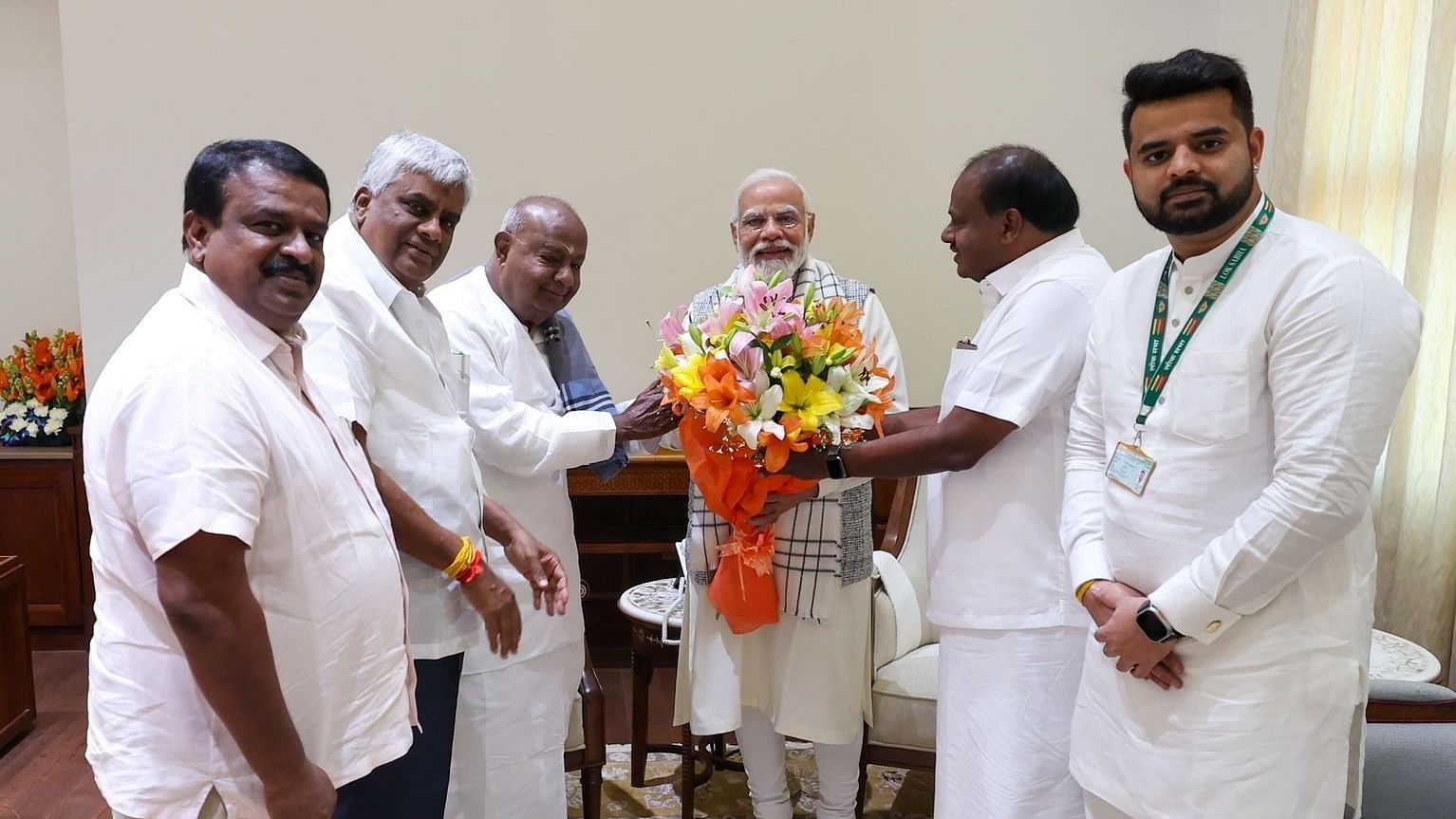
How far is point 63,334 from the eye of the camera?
15.9 ft

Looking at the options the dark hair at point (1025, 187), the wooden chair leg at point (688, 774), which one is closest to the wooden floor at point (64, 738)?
the wooden chair leg at point (688, 774)

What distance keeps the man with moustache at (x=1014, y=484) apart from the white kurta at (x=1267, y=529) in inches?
15.5

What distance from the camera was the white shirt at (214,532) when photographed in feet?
3.94

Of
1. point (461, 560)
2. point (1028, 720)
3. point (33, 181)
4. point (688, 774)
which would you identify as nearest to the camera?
point (461, 560)

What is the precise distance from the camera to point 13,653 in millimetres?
3541

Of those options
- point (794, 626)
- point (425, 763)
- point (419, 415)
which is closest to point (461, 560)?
point (419, 415)

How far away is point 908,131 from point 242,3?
295 centimetres

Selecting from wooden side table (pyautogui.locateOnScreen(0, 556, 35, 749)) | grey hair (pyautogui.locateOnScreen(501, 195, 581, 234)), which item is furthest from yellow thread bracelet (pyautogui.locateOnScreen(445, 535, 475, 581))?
wooden side table (pyautogui.locateOnScreen(0, 556, 35, 749))

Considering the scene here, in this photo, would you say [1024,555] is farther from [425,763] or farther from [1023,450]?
[425,763]

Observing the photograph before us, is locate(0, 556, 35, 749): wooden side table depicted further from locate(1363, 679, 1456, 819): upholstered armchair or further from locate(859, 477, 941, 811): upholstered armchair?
locate(1363, 679, 1456, 819): upholstered armchair

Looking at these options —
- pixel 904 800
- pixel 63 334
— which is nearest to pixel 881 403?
pixel 904 800

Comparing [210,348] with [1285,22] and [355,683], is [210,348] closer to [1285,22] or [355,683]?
[355,683]

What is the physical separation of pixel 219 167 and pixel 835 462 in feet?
4.33

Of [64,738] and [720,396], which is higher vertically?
[720,396]
